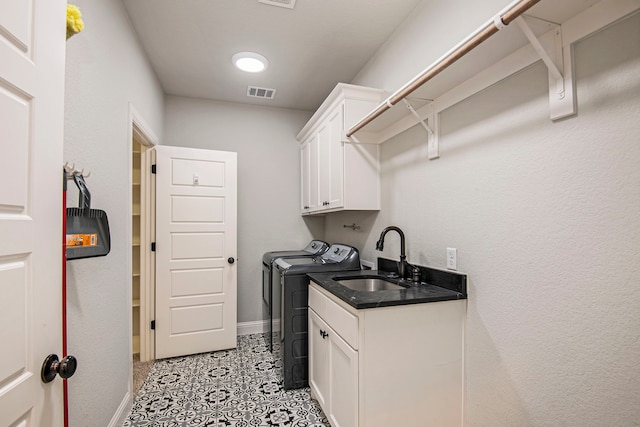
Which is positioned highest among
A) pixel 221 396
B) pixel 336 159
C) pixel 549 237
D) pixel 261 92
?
A: pixel 261 92

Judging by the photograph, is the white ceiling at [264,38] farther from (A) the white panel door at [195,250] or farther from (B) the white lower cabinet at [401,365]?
(B) the white lower cabinet at [401,365]

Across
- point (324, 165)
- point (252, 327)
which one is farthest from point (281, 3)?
point (252, 327)

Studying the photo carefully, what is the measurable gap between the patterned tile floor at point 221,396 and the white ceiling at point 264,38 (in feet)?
8.34

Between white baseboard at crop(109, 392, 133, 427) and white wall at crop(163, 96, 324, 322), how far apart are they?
1.41 meters

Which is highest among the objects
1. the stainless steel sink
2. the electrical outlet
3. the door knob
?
the electrical outlet

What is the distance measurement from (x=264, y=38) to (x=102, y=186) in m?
1.55

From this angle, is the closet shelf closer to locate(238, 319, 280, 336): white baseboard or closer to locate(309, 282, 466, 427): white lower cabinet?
locate(309, 282, 466, 427): white lower cabinet

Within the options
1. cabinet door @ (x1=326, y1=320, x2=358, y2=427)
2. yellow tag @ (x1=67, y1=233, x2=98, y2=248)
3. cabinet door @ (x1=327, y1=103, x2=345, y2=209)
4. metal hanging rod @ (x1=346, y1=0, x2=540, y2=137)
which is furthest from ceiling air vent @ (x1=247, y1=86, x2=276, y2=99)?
cabinet door @ (x1=326, y1=320, x2=358, y2=427)

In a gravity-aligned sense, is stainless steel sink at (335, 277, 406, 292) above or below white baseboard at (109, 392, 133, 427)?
above

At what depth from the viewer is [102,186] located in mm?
1591

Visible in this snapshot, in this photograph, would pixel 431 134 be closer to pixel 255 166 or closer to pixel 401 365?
pixel 401 365

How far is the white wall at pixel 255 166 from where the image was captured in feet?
10.6

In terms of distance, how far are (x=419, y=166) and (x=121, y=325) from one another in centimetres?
216

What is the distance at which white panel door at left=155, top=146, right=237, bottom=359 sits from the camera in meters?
2.75
